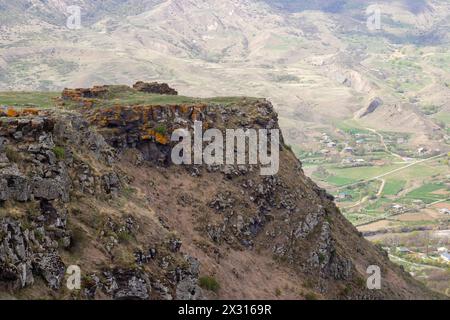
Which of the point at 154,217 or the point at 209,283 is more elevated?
the point at 154,217

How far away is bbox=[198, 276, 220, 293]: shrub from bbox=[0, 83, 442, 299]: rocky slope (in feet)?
0.18

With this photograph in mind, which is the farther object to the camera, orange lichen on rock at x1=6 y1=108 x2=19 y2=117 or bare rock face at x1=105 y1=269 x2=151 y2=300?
orange lichen on rock at x1=6 y1=108 x2=19 y2=117

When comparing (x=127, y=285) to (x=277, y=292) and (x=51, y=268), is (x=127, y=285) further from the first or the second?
(x=277, y=292)

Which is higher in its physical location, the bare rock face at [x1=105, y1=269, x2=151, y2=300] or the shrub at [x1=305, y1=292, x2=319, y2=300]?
the bare rock face at [x1=105, y1=269, x2=151, y2=300]

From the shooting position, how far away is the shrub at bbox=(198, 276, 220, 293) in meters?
28.1

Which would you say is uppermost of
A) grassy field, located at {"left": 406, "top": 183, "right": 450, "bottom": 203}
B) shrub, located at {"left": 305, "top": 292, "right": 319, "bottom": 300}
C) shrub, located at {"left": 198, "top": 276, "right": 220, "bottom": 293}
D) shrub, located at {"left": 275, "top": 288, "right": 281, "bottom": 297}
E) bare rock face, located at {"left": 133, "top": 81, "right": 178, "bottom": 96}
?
bare rock face, located at {"left": 133, "top": 81, "right": 178, "bottom": 96}

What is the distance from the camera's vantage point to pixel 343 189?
159 meters

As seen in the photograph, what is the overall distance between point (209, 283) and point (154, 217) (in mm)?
4173

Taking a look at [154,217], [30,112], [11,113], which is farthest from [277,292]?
[11,113]

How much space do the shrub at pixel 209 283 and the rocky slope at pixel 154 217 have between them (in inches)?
2.1

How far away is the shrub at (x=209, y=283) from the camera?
2807 centimetres

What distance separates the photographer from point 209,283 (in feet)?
93.3

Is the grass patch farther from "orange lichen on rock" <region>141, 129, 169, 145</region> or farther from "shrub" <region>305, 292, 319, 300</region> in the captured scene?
"orange lichen on rock" <region>141, 129, 169, 145</region>

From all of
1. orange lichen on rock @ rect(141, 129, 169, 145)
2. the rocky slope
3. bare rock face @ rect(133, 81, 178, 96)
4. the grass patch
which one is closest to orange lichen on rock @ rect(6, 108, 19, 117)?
the rocky slope
